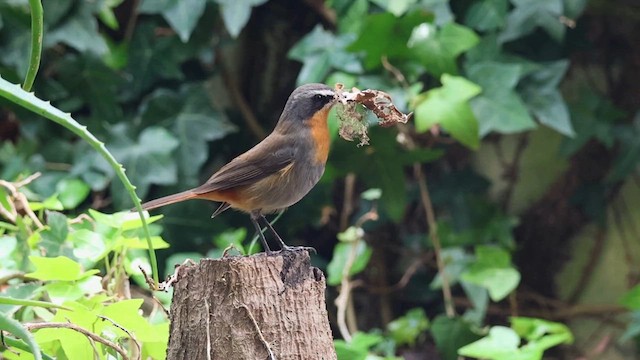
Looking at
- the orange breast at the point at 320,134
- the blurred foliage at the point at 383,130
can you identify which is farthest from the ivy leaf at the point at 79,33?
the orange breast at the point at 320,134

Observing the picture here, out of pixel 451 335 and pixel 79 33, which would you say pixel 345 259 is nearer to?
pixel 451 335

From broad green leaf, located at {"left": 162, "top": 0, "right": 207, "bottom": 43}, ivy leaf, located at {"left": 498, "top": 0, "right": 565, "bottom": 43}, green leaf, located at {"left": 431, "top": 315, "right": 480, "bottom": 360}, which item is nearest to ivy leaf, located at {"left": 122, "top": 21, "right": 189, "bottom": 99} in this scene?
broad green leaf, located at {"left": 162, "top": 0, "right": 207, "bottom": 43}

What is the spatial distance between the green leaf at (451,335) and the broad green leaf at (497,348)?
0.81 m

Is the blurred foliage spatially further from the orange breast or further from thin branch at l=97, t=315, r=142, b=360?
thin branch at l=97, t=315, r=142, b=360

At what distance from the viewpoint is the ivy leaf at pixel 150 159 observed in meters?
3.19

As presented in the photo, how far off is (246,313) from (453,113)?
5.31 ft

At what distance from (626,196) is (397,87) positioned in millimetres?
1263

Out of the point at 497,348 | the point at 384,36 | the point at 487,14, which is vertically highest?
the point at 487,14

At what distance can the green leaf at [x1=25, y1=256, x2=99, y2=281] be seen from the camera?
1564 millimetres

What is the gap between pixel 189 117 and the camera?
3.44 m

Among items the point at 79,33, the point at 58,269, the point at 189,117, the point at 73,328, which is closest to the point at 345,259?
the point at 189,117

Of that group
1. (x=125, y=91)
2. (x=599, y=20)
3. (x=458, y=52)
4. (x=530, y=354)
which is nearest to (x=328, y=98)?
(x=530, y=354)

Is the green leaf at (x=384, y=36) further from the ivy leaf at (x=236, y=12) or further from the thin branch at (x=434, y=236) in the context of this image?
the thin branch at (x=434, y=236)

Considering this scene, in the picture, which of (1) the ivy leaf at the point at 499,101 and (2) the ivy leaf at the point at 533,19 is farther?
(2) the ivy leaf at the point at 533,19
